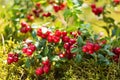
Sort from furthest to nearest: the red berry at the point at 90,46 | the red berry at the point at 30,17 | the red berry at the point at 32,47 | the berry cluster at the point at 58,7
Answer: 1. the red berry at the point at 30,17
2. the berry cluster at the point at 58,7
3. the red berry at the point at 32,47
4. the red berry at the point at 90,46

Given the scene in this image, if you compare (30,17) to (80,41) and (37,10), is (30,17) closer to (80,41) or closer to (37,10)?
(37,10)

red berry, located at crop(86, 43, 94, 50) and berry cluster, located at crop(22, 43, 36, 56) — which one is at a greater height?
red berry, located at crop(86, 43, 94, 50)

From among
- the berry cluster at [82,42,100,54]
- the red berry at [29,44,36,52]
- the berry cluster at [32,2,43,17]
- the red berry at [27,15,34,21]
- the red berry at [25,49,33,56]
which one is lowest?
the red berry at [27,15,34,21]

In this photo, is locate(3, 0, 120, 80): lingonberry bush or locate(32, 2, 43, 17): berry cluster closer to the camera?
locate(3, 0, 120, 80): lingonberry bush

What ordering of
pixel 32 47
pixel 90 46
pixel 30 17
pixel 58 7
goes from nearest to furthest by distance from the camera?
pixel 90 46, pixel 32 47, pixel 58 7, pixel 30 17

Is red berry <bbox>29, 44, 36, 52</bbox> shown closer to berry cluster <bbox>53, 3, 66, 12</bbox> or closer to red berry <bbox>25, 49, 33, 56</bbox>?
red berry <bbox>25, 49, 33, 56</bbox>

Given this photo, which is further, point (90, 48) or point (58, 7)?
point (58, 7)

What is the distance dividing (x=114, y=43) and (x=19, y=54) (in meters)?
0.59

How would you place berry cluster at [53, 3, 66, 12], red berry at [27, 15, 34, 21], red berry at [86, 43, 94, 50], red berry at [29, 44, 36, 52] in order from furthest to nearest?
red berry at [27, 15, 34, 21], berry cluster at [53, 3, 66, 12], red berry at [29, 44, 36, 52], red berry at [86, 43, 94, 50]

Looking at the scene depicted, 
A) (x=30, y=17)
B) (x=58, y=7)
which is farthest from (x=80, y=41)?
(x=30, y=17)

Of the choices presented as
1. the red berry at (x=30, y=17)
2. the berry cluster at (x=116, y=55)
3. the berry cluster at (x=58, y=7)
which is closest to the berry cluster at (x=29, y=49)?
the berry cluster at (x=116, y=55)

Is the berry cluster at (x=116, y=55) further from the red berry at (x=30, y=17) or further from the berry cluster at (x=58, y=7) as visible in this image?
the red berry at (x=30, y=17)

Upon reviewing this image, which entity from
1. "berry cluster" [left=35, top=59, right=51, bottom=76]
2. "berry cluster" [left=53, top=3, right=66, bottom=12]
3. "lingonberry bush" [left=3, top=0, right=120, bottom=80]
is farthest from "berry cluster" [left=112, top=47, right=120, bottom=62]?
"berry cluster" [left=53, top=3, right=66, bottom=12]

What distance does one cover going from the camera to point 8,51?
7.63ft
